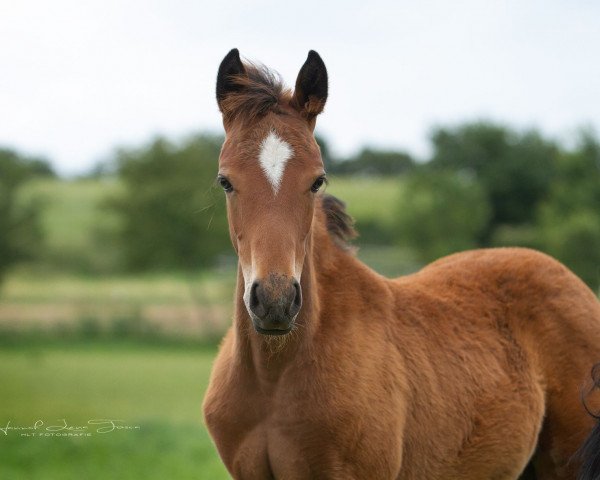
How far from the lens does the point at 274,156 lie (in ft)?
12.6

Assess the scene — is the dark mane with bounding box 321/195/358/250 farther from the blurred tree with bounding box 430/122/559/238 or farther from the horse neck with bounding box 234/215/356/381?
the blurred tree with bounding box 430/122/559/238

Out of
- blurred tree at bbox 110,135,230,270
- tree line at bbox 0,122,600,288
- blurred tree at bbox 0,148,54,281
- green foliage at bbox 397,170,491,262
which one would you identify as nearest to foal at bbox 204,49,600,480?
tree line at bbox 0,122,600,288

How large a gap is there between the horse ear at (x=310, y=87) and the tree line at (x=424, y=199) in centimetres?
2253

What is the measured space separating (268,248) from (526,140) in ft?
156

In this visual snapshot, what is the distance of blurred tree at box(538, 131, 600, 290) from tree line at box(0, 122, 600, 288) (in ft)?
0.20

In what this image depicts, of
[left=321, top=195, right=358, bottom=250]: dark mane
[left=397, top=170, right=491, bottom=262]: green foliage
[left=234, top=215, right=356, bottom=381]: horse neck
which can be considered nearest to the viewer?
[left=234, top=215, right=356, bottom=381]: horse neck

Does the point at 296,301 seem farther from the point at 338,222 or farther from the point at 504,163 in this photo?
the point at 504,163

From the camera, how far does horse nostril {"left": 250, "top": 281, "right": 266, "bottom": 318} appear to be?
3.49 metres

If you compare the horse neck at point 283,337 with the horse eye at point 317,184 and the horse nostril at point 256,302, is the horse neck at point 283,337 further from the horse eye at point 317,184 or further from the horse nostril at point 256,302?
the horse nostril at point 256,302

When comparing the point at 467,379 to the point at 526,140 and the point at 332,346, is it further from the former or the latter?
the point at 526,140

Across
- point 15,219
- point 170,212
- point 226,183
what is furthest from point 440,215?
point 226,183

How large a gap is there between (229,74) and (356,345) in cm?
157

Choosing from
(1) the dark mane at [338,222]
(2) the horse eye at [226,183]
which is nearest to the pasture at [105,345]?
(1) the dark mane at [338,222]

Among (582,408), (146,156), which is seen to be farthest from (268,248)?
(146,156)
